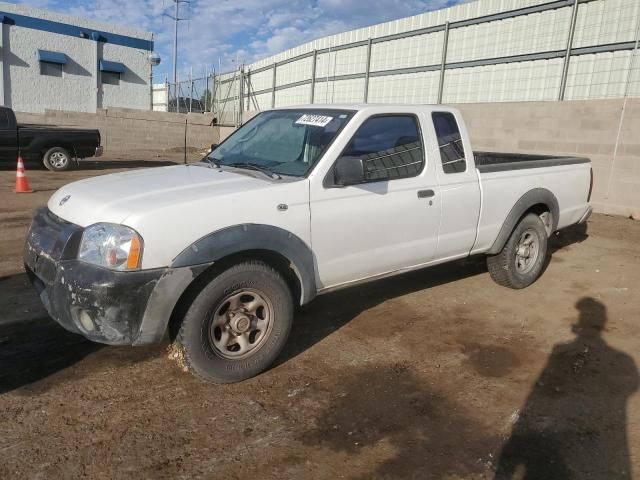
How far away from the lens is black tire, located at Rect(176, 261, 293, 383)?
3.15 m

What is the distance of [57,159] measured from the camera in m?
14.7

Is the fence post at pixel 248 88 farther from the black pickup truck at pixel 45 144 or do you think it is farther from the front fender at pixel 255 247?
the front fender at pixel 255 247

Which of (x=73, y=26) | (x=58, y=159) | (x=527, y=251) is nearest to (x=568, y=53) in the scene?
(x=527, y=251)

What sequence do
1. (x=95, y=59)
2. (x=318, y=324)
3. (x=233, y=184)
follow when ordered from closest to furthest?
(x=233, y=184)
(x=318, y=324)
(x=95, y=59)

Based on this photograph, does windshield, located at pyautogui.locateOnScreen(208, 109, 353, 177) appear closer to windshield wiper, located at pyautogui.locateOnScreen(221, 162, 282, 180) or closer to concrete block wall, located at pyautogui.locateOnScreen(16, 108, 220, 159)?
windshield wiper, located at pyautogui.locateOnScreen(221, 162, 282, 180)

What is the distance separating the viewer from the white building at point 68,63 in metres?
27.0

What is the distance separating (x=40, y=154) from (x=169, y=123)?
10.5 m

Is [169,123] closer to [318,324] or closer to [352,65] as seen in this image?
[352,65]

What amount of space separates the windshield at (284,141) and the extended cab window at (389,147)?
191 mm

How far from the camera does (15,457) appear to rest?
2627 millimetres

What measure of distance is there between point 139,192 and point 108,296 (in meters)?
0.75

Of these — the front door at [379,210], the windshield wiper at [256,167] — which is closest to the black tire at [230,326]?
the front door at [379,210]

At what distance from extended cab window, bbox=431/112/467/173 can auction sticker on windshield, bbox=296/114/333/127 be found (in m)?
1.07

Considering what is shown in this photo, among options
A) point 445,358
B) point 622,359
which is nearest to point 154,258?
point 445,358
